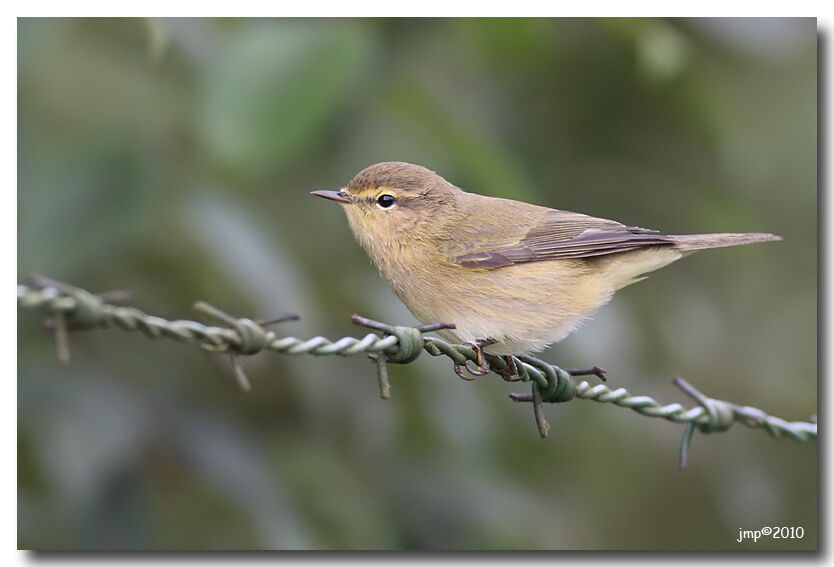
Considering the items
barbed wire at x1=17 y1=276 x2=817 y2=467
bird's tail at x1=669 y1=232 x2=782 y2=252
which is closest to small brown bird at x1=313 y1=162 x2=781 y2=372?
bird's tail at x1=669 y1=232 x2=782 y2=252

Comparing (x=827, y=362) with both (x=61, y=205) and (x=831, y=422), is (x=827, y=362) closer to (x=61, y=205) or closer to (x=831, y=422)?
(x=831, y=422)

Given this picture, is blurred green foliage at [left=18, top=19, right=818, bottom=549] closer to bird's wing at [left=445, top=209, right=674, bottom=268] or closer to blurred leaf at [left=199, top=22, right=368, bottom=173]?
blurred leaf at [left=199, top=22, right=368, bottom=173]

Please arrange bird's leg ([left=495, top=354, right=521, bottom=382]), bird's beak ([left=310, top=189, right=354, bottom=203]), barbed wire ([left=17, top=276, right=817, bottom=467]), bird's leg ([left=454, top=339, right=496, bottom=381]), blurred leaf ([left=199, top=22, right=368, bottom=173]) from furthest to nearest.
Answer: blurred leaf ([left=199, top=22, right=368, bottom=173])
bird's beak ([left=310, top=189, right=354, bottom=203])
bird's leg ([left=495, top=354, right=521, bottom=382])
bird's leg ([left=454, top=339, right=496, bottom=381])
barbed wire ([left=17, top=276, right=817, bottom=467])

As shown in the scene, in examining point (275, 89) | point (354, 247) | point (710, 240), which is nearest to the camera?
point (710, 240)

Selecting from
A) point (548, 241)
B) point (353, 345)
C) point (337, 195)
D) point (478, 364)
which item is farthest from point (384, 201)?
point (353, 345)

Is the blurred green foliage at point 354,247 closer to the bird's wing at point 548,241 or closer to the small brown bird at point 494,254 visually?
the small brown bird at point 494,254

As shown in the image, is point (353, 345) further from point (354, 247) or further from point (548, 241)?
point (354, 247)
